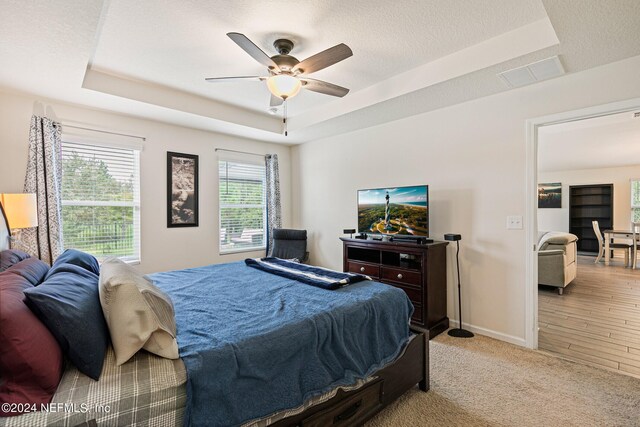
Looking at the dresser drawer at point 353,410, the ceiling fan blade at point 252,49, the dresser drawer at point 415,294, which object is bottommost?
the dresser drawer at point 353,410

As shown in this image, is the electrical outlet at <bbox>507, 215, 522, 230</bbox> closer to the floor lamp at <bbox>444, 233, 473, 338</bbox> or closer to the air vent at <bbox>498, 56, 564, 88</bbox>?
the floor lamp at <bbox>444, 233, 473, 338</bbox>

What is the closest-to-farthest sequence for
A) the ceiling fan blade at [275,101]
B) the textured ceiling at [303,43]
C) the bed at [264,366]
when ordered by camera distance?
the bed at [264,366], the textured ceiling at [303,43], the ceiling fan blade at [275,101]

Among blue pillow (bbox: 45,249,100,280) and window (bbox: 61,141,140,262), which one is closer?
blue pillow (bbox: 45,249,100,280)

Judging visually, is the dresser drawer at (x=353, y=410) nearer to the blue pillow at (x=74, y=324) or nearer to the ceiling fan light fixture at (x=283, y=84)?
the blue pillow at (x=74, y=324)

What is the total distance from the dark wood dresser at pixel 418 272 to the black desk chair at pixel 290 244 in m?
1.24

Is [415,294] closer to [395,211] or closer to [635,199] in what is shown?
[395,211]

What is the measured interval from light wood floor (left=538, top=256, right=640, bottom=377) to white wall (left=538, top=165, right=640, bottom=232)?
379 cm

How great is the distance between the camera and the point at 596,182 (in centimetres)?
859

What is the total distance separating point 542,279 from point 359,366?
439 cm

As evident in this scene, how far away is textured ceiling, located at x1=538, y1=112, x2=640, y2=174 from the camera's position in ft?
14.7

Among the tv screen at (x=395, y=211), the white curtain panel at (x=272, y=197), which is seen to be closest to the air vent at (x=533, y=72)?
the tv screen at (x=395, y=211)

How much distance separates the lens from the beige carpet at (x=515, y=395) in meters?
1.93

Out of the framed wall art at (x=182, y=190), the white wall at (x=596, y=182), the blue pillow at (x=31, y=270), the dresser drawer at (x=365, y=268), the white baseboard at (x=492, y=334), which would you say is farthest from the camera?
the white wall at (x=596, y=182)

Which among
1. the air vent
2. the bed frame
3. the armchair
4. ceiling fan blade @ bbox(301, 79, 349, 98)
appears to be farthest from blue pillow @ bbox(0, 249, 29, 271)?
the armchair
